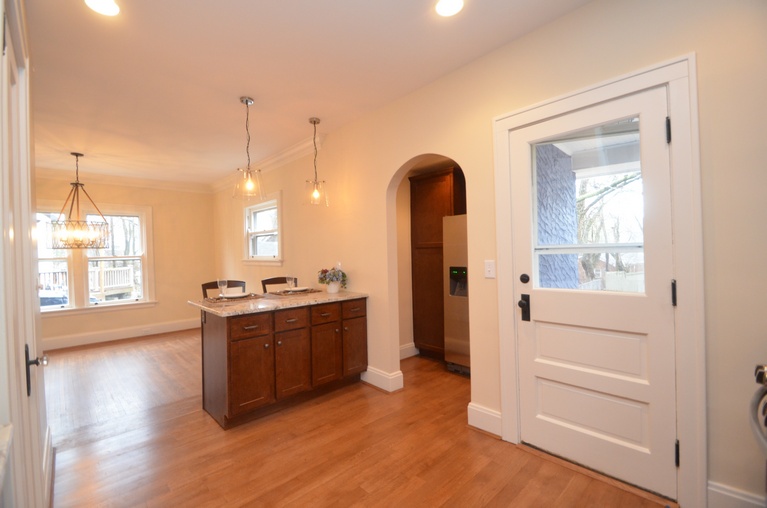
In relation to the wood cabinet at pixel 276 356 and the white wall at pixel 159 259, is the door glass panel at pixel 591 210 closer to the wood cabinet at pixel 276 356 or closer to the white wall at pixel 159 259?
the wood cabinet at pixel 276 356

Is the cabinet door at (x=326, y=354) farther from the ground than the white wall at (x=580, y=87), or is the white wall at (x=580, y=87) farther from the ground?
the white wall at (x=580, y=87)

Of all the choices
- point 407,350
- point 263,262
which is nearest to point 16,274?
point 407,350

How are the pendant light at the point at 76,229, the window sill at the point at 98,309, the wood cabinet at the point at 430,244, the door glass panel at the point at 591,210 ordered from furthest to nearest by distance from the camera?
the window sill at the point at 98,309 → the pendant light at the point at 76,229 → the wood cabinet at the point at 430,244 → the door glass panel at the point at 591,210

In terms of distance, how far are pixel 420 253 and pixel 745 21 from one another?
3.23 m

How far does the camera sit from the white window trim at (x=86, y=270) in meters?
5.18

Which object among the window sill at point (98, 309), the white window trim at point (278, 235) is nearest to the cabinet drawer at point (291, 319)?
the white window trim at point (278, 235)

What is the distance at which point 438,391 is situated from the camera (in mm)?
3260

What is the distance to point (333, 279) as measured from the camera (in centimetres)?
358

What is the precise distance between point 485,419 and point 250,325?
1.89 metres

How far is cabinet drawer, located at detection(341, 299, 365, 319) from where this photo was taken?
335 cm

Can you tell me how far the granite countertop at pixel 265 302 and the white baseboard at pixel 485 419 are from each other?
1448 mm

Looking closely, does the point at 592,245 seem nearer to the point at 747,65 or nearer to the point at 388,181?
the point at 747,65

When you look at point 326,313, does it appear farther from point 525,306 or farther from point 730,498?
point 730,498

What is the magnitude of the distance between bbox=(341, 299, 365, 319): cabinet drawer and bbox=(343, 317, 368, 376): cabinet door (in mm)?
48
